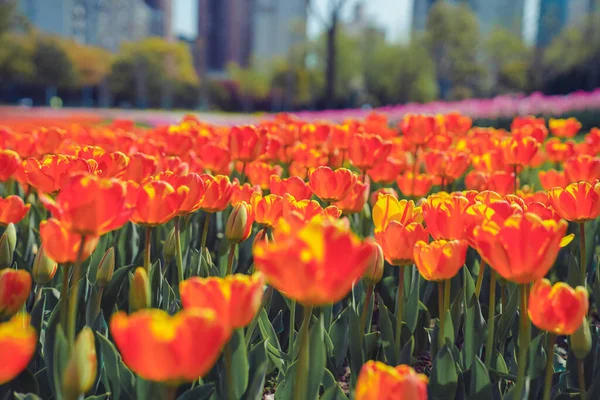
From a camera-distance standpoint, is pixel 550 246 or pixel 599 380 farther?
pixel 599 380

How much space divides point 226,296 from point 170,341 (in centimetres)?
14

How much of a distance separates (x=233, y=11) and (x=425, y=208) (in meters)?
125

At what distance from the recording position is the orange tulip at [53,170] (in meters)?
1.52

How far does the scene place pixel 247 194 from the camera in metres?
1.87

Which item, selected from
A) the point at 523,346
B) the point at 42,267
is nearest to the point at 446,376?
the point at 523,346

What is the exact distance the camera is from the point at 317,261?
75 cm

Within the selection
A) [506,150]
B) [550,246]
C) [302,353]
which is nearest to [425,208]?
[550,246]

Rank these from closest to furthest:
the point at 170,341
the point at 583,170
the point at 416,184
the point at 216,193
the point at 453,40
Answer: the point at 170,341
the point at 216,193
the point at 583,170
the point at 416,184
the point at 453,40

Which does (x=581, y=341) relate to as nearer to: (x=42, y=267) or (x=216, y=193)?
(x=216, y=193)

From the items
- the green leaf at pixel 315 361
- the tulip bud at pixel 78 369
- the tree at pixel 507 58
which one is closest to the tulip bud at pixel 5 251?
the tulip bud at pixel 78 369

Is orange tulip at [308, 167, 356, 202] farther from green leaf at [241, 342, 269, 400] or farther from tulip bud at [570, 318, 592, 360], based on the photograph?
→ tulip bud at [570, 318, 592, 360]

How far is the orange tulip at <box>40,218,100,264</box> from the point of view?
42.4 inches

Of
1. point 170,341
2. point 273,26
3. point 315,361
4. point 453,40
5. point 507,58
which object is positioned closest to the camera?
point 170,341

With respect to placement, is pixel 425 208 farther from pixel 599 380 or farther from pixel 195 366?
pixel 195 366
